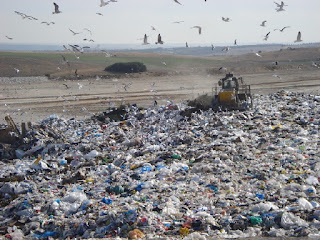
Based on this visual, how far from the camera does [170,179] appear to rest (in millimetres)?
7422

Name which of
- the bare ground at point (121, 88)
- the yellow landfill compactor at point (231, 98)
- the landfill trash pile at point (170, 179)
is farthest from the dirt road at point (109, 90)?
the landfill trash pile at point (170, 179)

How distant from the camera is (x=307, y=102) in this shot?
14711 mm

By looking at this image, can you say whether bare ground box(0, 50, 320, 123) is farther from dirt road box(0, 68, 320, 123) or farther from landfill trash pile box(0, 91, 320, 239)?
landfill trash pile box(0, 91, 320, 239)

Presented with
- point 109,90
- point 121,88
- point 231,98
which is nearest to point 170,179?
point 231,98

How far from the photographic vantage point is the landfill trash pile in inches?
219

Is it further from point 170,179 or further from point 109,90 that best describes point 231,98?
point 109,90

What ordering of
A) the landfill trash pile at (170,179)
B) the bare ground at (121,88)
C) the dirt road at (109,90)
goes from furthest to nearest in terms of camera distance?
the bare ground at (121,88) → the dirt road at (109,90) → the landfill trash pile at (170,179)

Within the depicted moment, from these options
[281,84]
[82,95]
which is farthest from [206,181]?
[281,84]

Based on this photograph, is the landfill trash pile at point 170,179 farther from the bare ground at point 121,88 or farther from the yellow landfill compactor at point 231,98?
the bare ground at point 121,88

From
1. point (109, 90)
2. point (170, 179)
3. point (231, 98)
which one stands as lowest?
point (170, 179)

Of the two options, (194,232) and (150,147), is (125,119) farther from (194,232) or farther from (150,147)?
(194,232)

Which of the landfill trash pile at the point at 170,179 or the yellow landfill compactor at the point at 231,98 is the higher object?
the yellow landfill compactor at the point at 231,98

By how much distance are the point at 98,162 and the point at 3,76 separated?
21.5 meters

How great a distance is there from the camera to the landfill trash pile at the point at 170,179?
555 centimetres
